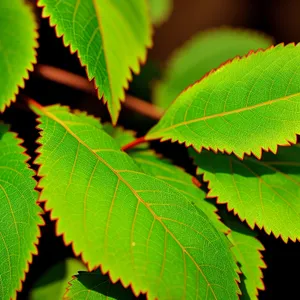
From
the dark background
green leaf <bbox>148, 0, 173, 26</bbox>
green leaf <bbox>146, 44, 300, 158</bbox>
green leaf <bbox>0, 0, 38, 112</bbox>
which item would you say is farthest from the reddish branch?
green leaf <bbox>148, 0, 173, 26</bbox>

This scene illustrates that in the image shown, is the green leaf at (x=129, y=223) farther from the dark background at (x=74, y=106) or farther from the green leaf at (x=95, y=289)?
the dark background at (x=74, y=106)

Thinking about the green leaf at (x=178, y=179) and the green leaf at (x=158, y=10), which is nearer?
the green leaf at (x=178, y=179)

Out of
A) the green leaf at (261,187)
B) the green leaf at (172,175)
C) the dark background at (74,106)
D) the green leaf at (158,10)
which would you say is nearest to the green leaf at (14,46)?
the dark background at (74,106)

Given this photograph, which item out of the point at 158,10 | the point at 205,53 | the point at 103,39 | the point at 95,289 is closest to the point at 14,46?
the point at 103,39

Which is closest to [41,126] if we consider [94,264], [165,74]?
[94,264]

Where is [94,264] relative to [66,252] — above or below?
above

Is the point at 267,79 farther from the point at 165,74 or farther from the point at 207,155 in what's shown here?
the point at 165,74

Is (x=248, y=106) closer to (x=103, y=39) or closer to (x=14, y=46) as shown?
(x=103, y=39)
